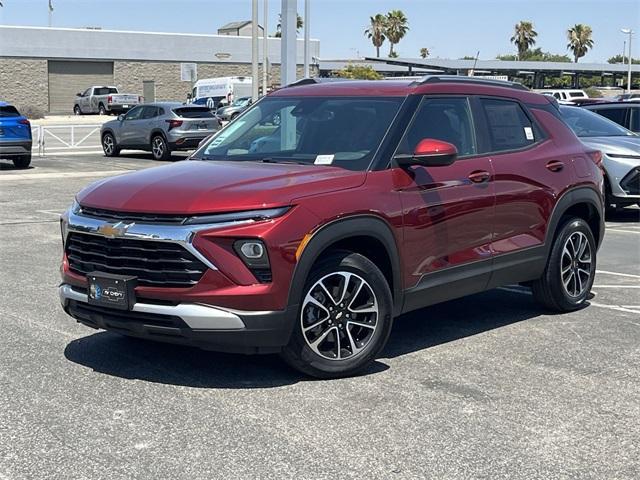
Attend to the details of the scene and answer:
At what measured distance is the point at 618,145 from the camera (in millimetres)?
12906

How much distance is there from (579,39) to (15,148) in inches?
3616

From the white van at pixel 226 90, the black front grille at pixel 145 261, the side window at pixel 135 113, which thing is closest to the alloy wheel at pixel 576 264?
the black front grille at pixel 145 261

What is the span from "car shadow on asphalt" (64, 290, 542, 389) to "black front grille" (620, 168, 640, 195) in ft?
20.1

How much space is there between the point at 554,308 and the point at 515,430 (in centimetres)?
284

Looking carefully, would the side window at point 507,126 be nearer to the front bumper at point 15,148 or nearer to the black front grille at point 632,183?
the black front grille at point 632,183

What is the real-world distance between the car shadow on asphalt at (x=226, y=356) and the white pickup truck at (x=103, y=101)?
46510 mm

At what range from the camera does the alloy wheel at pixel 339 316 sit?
525cm

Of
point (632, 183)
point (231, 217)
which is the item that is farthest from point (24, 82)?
point (231, 217)

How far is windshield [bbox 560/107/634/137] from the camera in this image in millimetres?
13594

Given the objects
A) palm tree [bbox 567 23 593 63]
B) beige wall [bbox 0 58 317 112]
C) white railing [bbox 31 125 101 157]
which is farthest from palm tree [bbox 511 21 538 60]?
white railing [bbox 31 125 101 157]

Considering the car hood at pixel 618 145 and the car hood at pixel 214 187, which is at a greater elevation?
the car hood at pixel 618 145

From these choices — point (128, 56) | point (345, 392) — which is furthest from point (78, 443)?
point (128, 56)

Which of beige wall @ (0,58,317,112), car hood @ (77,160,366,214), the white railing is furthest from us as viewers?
beige wall @ (0,58,317,112)

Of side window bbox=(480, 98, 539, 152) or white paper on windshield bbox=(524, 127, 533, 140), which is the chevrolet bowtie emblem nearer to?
side window bbox=(480, 98, 539, 152)
